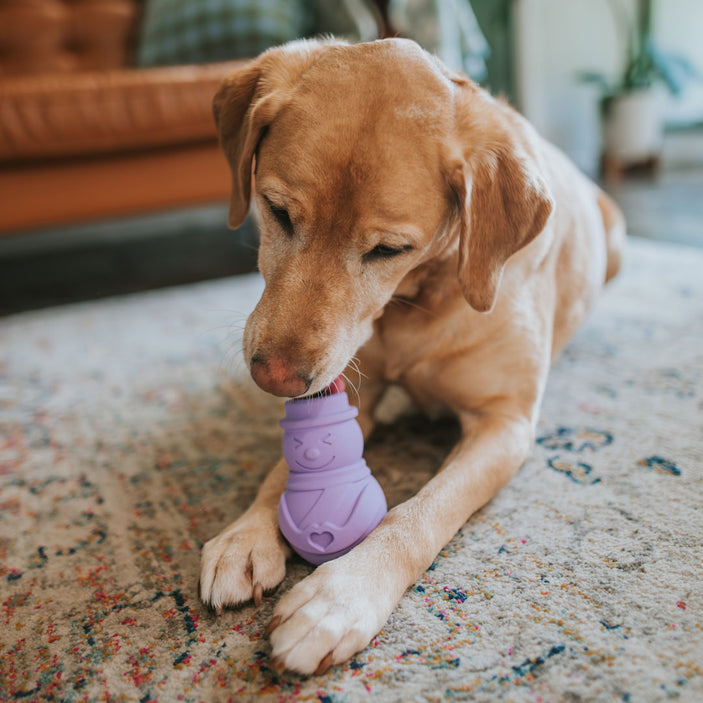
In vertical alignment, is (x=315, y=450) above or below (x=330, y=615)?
above

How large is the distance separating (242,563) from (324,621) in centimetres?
23

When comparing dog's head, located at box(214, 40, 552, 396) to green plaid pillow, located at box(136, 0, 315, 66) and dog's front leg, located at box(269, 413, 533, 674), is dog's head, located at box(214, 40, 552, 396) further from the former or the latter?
green plaid pillow, located at box(136, 0, 315, 66)

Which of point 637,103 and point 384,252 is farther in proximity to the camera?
point 637,103

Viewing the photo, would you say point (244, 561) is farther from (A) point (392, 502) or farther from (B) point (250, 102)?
(B) point (250, 102)

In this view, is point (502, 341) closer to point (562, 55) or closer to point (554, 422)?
point (554, 422)

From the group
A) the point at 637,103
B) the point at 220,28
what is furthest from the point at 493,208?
the point at 637,103

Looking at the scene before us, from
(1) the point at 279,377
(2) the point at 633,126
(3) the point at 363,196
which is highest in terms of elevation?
(3) the point at 363,196

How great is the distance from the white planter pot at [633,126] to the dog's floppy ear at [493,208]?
16.5 ft

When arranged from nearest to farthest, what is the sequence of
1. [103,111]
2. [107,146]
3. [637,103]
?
[103,111] → [107,146] → [637,103]

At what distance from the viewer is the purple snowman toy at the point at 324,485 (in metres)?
1.15

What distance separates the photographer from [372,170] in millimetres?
1177

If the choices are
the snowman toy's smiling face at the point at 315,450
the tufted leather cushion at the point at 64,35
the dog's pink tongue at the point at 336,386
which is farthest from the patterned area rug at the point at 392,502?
the tufted leather cushion at the point at 64,35

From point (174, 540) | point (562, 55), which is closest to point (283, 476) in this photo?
point (174, 540)

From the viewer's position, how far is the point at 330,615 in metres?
0.98
